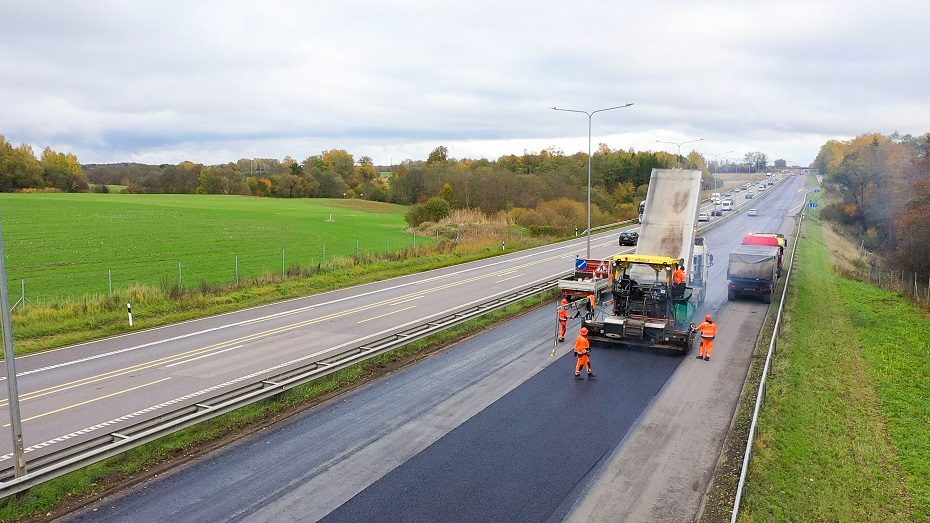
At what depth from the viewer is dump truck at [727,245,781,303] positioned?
2428cm

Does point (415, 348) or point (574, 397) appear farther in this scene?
point (415, 348)

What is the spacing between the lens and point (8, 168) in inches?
3455

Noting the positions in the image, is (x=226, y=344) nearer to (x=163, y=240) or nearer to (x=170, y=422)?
(x=170, y=422)

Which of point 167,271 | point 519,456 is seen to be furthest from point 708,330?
point 167,271

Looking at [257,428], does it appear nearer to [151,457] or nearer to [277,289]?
[151,457]

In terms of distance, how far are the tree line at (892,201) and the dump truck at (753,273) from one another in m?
18.0

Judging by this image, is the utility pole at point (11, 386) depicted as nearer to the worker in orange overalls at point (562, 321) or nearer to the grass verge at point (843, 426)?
the grass verge at point (843, 426)

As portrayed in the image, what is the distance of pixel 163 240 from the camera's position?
159 feet

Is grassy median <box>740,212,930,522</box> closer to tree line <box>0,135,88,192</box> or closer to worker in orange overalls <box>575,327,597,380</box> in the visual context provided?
worker in orange overalls <box>575,327,597,380</box>

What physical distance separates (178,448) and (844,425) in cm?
1264

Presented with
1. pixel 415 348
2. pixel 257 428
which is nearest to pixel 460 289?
pixel 415 348

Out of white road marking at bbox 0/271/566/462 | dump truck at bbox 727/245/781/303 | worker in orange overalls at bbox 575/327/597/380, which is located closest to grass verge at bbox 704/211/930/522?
dump truck at bbox 727/245/781/303

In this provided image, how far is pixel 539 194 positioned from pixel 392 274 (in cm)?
3829

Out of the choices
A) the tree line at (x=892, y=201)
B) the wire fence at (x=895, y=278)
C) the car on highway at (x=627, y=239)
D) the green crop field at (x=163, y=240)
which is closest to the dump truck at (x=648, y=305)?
the wire fence at (x=895, y=278)
